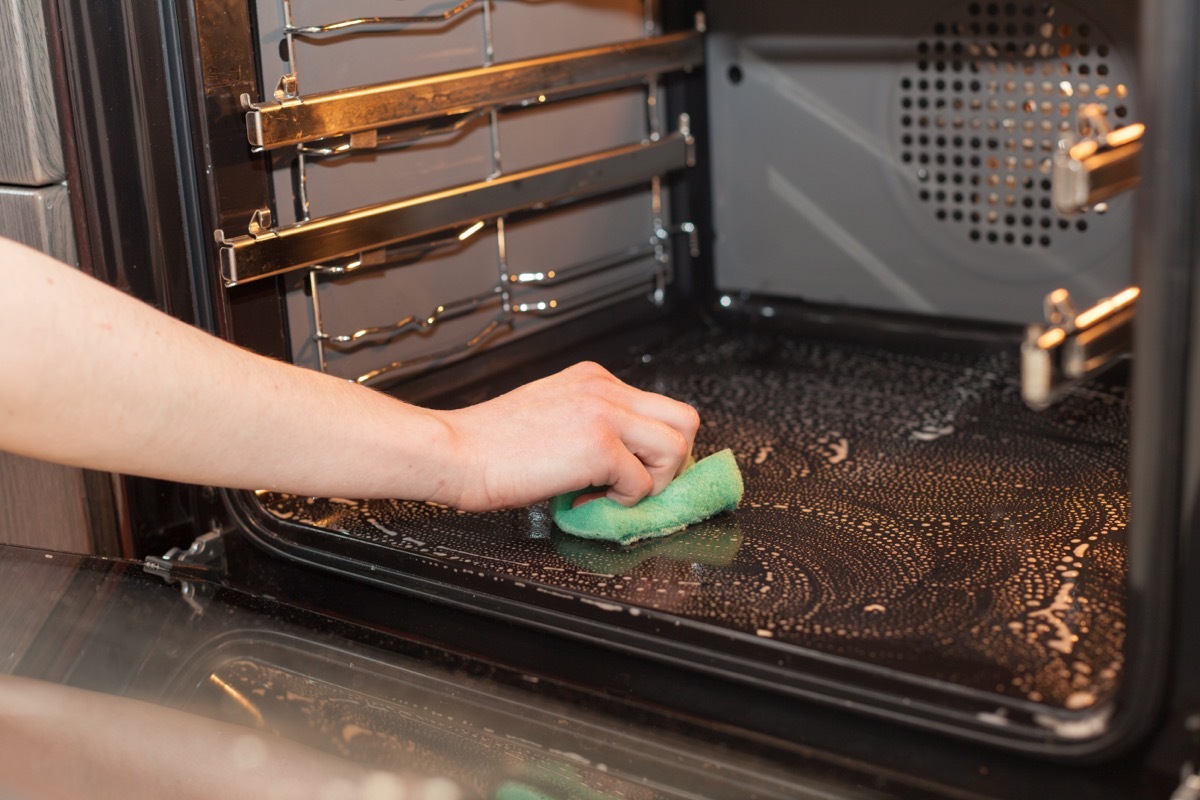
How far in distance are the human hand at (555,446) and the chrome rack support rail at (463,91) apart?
32 cm

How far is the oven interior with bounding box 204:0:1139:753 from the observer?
2.66ft

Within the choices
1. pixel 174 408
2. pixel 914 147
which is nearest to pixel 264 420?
pixel 174 408

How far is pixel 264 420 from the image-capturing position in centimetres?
81

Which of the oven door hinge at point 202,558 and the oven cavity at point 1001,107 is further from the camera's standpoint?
the oven cavity at point 1001,107

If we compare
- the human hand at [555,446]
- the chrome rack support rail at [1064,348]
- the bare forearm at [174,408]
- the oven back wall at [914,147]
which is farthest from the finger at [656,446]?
the oven back wall at [914,147]

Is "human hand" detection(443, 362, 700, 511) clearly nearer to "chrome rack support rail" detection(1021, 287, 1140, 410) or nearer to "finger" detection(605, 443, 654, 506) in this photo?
"finger" detection(605, 443, 654, 506)

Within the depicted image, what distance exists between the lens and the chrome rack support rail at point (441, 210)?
105 centimetres

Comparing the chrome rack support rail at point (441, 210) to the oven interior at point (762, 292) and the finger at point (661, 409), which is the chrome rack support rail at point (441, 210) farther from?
the finger at point (661, 409)

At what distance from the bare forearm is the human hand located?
0.03 meters

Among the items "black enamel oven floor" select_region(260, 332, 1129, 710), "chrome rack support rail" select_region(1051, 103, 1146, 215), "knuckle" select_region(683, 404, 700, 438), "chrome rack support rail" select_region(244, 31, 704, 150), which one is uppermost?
"chrome rack support rail" select_region(244, 31, 704, 150)

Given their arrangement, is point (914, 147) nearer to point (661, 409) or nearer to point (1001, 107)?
point (1001, 107)

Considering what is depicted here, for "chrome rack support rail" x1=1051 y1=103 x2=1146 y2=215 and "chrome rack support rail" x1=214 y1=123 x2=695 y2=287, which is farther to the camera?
"chrome rack support rail" x1=214 y1=123 x2=695 y2=287

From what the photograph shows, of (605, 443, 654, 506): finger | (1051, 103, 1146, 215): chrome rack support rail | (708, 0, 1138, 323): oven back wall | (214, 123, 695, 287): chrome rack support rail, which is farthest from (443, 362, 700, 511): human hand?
(708, 0, 1138, 323): oven back wall

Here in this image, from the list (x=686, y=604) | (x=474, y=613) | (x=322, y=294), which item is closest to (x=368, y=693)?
(x=474, y=613)
